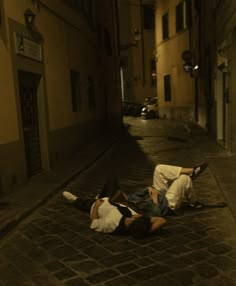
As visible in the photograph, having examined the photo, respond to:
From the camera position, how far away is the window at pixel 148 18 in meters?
36.6

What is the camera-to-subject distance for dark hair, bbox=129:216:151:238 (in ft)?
15.4

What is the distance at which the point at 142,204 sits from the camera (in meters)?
5.59

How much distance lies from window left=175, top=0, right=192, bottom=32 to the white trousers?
17.5 metres

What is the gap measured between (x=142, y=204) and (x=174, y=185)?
0.56m

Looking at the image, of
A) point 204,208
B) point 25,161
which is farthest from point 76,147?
point 204,208

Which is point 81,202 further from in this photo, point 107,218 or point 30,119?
point 30,119

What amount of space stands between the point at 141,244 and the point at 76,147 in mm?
7918

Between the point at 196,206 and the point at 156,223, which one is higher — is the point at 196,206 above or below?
below

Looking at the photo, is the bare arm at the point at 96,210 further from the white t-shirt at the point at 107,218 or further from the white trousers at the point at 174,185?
the white trousers at the point at 174,185

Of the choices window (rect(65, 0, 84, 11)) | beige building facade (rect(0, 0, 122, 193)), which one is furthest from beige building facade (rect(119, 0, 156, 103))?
window (rect(65, 0, 84, 11))

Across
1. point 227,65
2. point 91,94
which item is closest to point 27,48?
point 227,65

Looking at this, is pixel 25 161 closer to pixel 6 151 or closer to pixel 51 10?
pixel 6 151

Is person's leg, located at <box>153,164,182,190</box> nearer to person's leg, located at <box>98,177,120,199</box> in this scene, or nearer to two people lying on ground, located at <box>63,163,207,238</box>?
two people lying on ground, located at <box>63,163,207,238</box>

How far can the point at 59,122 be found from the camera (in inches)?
415
